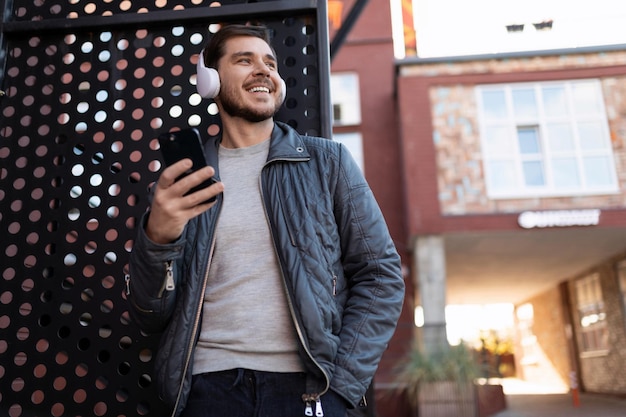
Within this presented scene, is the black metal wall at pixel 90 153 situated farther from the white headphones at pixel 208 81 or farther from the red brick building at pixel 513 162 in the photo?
the red brick building at pixel 513 162

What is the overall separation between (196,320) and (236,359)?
6.1 inches

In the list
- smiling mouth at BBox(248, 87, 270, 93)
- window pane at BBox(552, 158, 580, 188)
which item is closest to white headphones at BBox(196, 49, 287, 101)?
smiling mouth at BBox(248, 87, 270, 93)

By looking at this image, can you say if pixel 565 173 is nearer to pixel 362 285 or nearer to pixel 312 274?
pixel 362 285

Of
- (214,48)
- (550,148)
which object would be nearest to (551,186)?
(550,148)

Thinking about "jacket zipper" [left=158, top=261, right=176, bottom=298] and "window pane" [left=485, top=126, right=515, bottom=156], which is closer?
"jacket zipper" [left=158, top=261, right=176, bottom=298]

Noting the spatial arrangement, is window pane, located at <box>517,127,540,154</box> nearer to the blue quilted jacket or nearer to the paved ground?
the paved ground

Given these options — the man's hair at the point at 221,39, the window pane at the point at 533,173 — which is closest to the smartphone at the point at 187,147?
the man's hair at the point at 221,39

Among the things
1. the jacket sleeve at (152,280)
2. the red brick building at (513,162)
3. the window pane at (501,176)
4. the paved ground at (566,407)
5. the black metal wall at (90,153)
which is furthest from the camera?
the window pane at (501,176)

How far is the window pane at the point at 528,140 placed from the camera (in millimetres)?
13480

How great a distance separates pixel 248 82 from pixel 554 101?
13204 mm

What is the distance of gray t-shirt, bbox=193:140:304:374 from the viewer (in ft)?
5.13

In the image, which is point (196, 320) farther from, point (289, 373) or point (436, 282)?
point (436, 282)

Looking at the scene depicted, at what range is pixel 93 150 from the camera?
222 centimetres

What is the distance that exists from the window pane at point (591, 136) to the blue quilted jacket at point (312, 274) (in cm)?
1299
